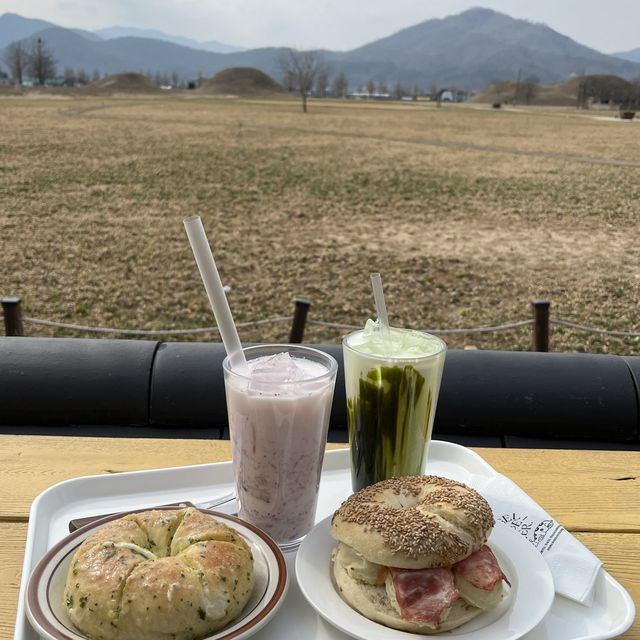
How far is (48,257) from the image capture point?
882 centimetres

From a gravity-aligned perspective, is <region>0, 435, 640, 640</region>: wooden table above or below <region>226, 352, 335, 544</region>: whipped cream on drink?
below

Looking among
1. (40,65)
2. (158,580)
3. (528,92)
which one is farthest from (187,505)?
(528,92)

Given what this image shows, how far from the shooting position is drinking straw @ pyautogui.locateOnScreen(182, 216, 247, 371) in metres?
1.26

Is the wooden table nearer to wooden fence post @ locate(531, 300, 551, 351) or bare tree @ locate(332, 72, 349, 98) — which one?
wooden fence post @ locate(531, 300, 551, 351)

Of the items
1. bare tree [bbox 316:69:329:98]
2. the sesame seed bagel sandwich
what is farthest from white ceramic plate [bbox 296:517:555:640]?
bare tree [bbox 316:69:329:98]

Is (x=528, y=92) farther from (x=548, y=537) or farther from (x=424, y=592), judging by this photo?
(x=424, y=592)

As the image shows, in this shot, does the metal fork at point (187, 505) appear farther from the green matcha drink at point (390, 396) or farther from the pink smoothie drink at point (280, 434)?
the green matcha drink at point (390, 396)

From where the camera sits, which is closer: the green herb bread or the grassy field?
the green herb bread

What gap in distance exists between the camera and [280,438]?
132 centimetres

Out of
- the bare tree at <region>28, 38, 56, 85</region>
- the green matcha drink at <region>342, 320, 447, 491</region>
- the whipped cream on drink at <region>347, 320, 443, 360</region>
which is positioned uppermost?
the bare tree at <region>28, 38, 56, 85</region>

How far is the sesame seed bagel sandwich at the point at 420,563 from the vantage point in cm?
110

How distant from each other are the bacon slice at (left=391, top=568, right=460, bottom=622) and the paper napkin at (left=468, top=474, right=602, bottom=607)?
11.0 inches

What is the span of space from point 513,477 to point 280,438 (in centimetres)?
69

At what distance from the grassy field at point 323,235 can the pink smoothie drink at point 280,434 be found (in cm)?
493
